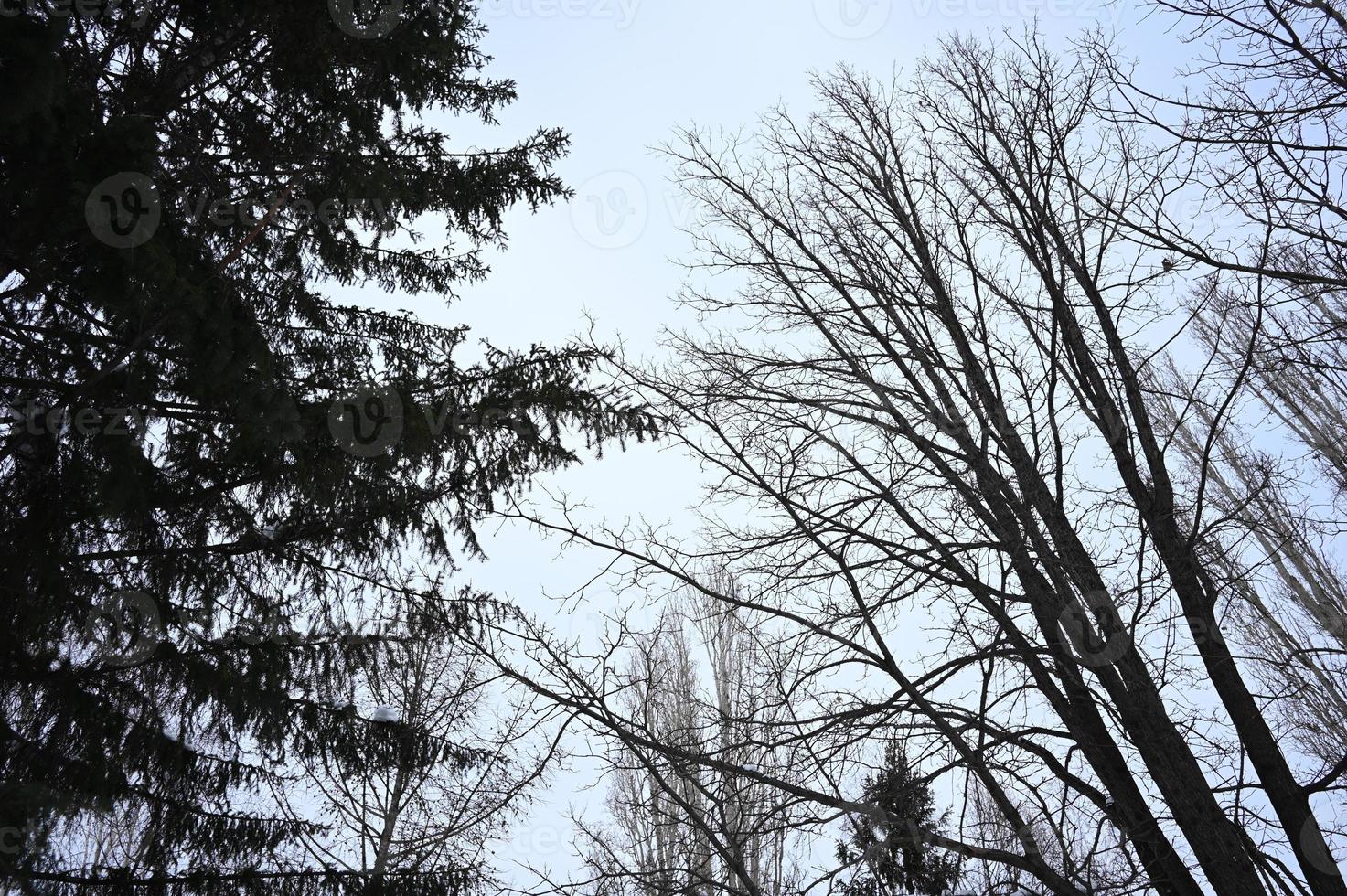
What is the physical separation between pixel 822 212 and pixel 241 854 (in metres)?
5.08

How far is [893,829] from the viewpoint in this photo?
367cm

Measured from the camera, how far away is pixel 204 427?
5059mm

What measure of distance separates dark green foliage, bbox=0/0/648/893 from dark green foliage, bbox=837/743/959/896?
2.50 m

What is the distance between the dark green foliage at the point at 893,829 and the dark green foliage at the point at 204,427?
2499 millimetres

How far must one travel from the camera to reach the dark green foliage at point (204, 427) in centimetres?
372

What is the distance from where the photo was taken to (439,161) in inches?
263

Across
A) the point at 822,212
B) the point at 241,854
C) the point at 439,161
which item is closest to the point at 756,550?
the point at 822,212

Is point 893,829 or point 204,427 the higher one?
point 204,427

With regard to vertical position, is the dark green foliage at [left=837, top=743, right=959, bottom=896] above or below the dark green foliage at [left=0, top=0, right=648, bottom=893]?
below

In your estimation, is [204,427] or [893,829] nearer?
[893,829]

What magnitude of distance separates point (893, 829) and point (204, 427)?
440 centimetres

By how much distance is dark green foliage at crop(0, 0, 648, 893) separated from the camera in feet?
12.2

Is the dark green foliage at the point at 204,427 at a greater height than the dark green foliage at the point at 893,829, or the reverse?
the dark green foliage at the point at 204,427

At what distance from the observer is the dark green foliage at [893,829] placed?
140 inches
